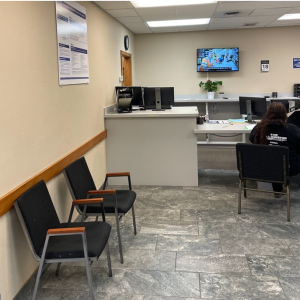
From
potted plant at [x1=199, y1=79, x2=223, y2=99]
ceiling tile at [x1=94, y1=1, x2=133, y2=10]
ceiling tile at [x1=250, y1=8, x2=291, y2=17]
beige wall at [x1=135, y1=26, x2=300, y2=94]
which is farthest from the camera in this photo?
potted plant at [x1=199, y1=79, x2=223, y2=99]

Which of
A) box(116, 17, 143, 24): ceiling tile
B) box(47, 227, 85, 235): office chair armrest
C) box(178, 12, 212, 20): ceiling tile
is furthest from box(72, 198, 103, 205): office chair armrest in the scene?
box(178, 12, 212, 20): ceiling tile

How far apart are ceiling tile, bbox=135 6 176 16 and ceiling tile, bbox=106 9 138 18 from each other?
3.7 inches

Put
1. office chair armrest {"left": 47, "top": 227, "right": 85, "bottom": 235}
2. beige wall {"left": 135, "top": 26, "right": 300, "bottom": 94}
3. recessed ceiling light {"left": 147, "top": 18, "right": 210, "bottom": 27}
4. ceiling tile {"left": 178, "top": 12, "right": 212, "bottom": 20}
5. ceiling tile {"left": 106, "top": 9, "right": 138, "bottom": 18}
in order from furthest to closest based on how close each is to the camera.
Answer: beige wall {"left": 135, "top": 26, "right": 300, "bottom": 94} < recessed ceiling light {"left": 147, "top": 18, "right": 210, "bottom": 27} < ceiling tile {"left": 178, "top": 12, "right": 212, "bottom": 20} < ceiling tile {"left": 106, "top": 9, "right": 138, "bottom": 18} < office chair armrest {"left": 47, "top": 227, "right": 85, "bottom": 235}

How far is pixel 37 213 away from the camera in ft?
6.95

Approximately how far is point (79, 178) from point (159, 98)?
267 centimetres

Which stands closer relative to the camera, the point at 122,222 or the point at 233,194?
the point at 122,222

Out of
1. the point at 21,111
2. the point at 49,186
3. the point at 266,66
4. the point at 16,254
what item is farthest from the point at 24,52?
the point at 266,66

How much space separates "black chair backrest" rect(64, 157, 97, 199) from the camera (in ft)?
8.81

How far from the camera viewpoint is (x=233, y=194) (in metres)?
4.03

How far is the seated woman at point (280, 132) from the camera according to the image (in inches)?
136

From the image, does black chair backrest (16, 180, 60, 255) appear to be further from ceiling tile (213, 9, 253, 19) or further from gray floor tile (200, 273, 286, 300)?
ceiling tile (213, 9, 253, 19)

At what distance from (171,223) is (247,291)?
3.98 ft

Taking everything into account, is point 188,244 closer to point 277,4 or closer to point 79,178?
point 79,178

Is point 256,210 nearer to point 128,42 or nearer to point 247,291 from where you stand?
point 247,291
